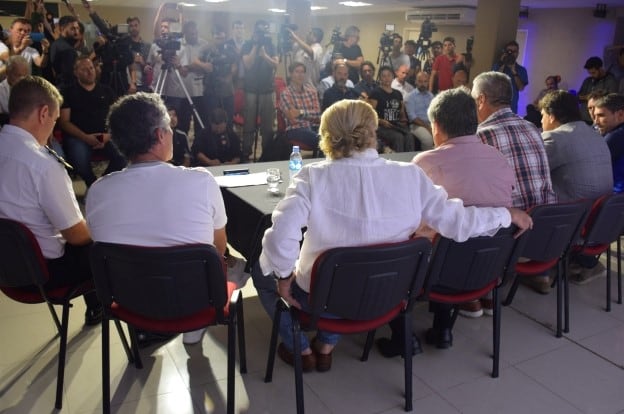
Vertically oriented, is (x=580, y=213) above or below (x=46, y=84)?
below

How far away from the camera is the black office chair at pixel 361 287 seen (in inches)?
62.5

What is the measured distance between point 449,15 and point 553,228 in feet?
28.9

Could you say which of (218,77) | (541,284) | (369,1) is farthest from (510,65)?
(369,1)

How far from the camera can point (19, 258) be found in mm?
1779

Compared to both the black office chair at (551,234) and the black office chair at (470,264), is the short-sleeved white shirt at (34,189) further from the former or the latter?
the black office chair at (551,234)

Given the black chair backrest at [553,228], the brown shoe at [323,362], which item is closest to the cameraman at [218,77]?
the brown shoe at [323,362]

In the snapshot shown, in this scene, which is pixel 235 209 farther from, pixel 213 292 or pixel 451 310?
pixel 451 310

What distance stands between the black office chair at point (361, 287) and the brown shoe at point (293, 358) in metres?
0.38

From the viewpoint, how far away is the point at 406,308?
6.17ft

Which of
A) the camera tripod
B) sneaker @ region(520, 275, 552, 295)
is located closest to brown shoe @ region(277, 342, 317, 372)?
sneaker @ region(520, 275, 552, 295)

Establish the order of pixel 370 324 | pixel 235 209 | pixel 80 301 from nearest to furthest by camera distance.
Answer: pixel 370 324, pixel 235 209, pixel 80 301

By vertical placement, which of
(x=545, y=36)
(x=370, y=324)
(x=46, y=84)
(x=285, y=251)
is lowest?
(x=370, y=324)

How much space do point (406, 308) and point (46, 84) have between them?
167cm

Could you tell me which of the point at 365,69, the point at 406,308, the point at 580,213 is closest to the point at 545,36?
the point at 365,69
